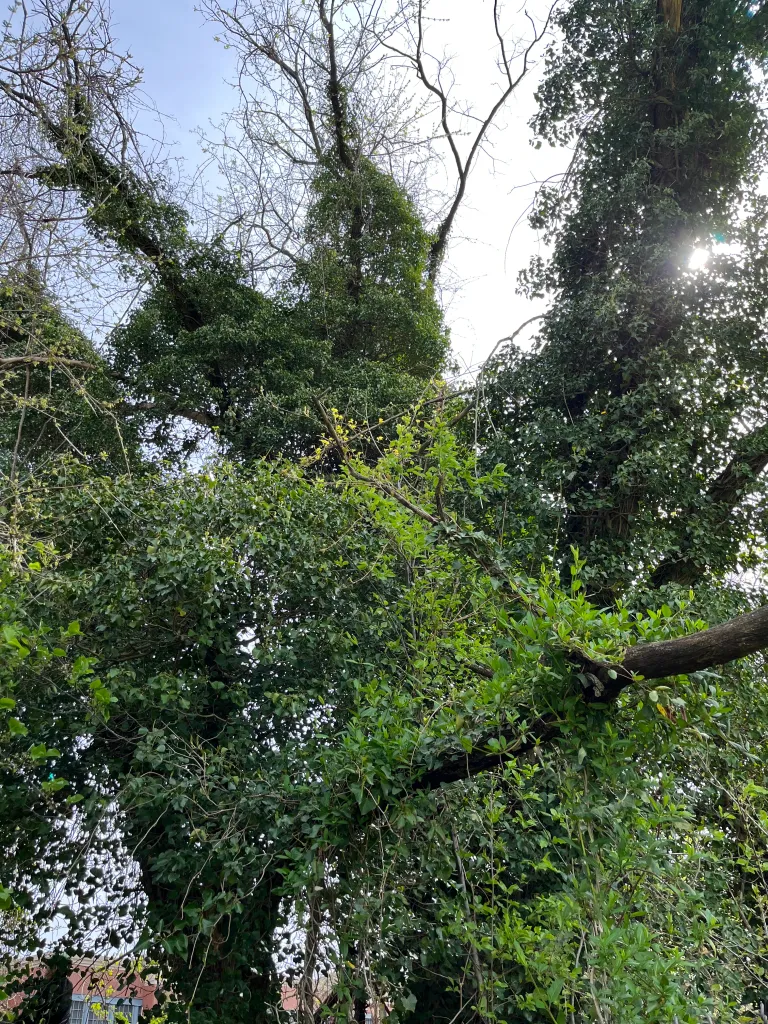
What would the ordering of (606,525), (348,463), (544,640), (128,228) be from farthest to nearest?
1. (128,228)
2. (606,525)
3. (348,463)
4. (544,640)

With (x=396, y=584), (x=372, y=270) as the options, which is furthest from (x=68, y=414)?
(x=372, y=270)

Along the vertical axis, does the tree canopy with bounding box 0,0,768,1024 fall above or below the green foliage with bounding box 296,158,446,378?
below

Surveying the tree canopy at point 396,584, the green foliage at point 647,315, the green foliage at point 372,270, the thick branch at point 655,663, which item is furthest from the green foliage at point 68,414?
the thick branch at point 655,663

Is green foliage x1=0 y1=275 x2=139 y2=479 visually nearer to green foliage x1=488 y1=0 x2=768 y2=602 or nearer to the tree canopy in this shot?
the tree canopy

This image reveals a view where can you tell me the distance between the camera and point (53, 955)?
187 inches

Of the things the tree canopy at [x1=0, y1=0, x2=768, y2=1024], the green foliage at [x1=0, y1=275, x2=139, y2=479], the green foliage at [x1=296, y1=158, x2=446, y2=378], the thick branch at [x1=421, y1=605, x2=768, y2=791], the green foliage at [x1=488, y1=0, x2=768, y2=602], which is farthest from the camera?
the green foliage at [x1=296, y1=158, x2=446, y2=378]

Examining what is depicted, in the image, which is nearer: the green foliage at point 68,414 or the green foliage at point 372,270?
the green foliage at point 68,414

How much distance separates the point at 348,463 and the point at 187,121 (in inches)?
289

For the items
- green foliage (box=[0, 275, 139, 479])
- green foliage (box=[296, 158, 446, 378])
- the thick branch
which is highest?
green foliage (box=[296, 158, 446, 378])

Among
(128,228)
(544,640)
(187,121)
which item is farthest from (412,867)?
(187,121)

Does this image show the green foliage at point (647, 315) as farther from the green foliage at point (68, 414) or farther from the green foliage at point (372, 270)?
the green foliage at point (68, 414)

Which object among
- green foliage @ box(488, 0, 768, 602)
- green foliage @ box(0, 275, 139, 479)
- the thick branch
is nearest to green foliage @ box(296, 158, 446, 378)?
green foliage @ box(488, 0, 768, 602)

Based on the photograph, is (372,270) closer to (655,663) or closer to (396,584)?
(396,584)

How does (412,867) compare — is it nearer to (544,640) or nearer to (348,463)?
(544,640)
